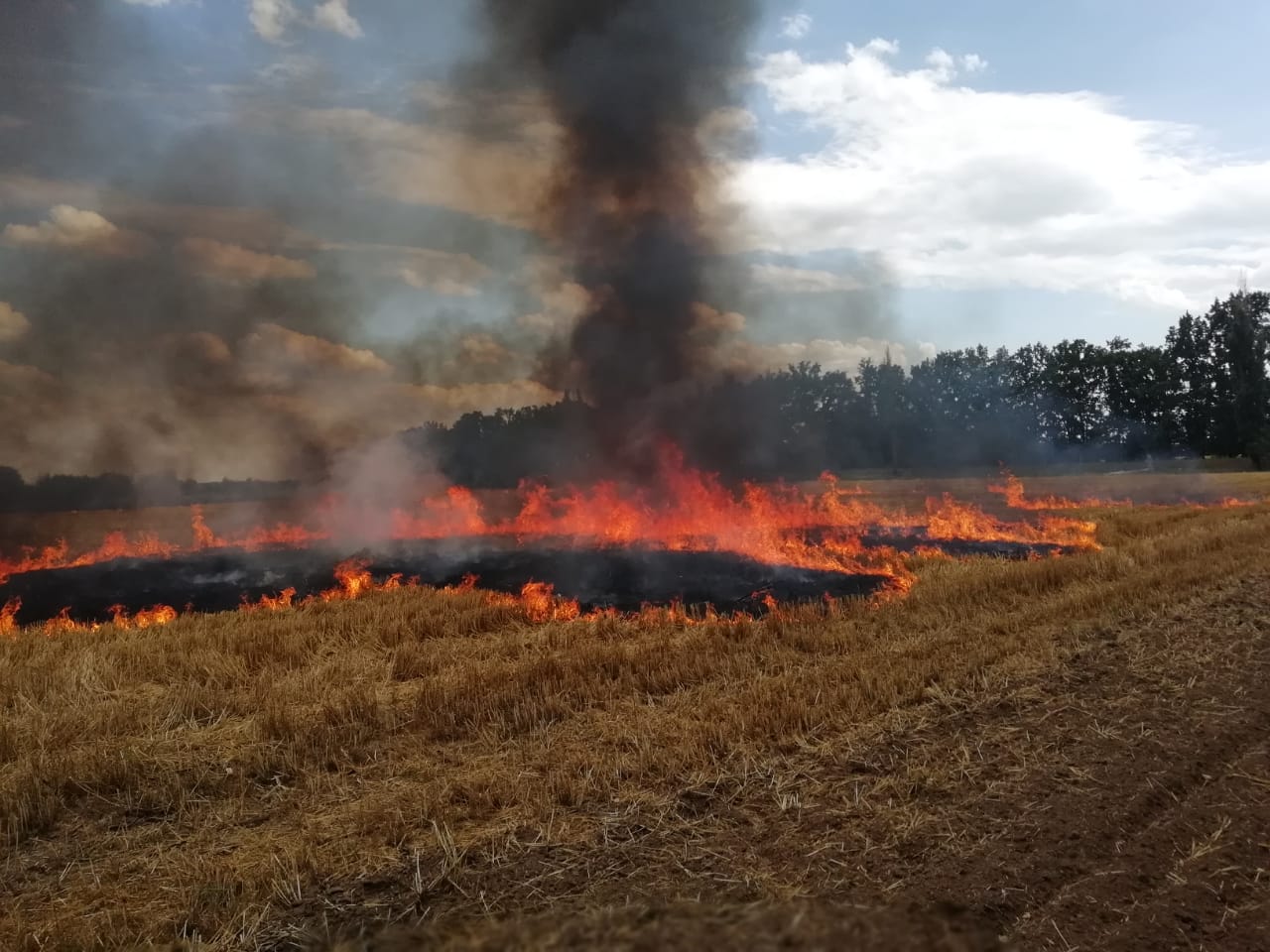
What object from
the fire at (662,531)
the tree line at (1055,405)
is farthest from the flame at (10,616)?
the tree line at (1055,405)

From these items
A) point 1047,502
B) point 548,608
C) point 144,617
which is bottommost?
point 1047,502

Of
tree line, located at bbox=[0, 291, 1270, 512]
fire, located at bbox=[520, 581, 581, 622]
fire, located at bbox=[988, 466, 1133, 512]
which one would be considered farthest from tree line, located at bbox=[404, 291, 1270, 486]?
fire, located at bbox=[520, 581, 581, 622]

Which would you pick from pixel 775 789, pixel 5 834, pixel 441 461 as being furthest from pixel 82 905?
pixel 441 461

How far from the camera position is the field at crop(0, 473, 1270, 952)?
12.9 feet

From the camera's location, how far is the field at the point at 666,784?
394 cm

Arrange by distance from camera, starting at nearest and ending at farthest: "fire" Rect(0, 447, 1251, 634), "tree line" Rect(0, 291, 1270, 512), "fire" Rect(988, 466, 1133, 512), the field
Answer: the field, "fire" Rect(0, 447, 1251, 634), "fire" Rect(988, 466, 1133, 512), "tree line" Rect(0, 291, 1270, 512)

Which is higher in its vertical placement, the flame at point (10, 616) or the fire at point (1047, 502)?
the flame at point (10, 616)

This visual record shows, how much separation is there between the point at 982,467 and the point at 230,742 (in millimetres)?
55470

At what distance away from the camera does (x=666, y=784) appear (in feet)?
17.9

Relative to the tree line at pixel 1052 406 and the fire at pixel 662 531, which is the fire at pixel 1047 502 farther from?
the tree line at pixel 1052 406

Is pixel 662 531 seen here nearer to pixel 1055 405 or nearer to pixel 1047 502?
pixel 1047 502

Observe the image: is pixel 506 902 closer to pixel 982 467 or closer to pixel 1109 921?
pixel 1109 921

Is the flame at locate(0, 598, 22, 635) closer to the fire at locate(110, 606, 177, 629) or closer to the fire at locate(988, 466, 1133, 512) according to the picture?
the fire at locate(110, 606, 177, 629)

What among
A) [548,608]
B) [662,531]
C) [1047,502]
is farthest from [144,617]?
[1047,502]
